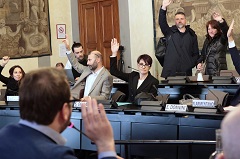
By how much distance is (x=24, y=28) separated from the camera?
1002cm

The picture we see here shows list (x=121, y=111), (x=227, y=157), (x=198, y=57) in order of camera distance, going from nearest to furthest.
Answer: (x=227, y=157)
(x=121, y=111)
(x=198, y=57)

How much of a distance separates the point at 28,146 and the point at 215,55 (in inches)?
212

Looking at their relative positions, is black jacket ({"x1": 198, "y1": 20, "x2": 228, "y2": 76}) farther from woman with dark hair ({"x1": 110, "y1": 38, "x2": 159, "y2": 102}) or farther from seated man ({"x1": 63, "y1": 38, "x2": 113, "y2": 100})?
seated man ({"x1": 63, "y1": 38, "x2": 113, "y2": 100})

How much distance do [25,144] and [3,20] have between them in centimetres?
829

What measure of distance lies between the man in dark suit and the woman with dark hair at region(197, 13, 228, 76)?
4.94 metres

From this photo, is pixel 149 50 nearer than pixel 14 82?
No

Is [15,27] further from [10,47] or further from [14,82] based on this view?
[14,82]

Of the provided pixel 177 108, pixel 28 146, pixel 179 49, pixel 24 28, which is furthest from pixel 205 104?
pixel 24 28

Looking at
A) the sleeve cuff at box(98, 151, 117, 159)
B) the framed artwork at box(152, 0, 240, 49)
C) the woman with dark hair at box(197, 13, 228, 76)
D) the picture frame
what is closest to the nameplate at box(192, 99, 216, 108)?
the woman with dark hair at box(197, 13, 228, 76)

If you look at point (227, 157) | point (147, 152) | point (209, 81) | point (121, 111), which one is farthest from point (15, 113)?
point (227, 157)

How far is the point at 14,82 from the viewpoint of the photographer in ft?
23.2

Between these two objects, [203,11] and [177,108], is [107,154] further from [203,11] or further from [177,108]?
[203,11]

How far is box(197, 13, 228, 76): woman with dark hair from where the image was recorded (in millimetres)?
6484

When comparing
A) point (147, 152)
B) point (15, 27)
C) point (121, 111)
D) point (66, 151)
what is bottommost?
point (147, 152)
